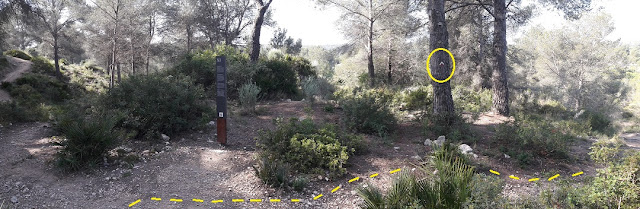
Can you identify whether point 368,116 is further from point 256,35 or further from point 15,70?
point 15,70

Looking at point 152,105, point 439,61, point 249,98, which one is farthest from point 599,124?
point 152,105

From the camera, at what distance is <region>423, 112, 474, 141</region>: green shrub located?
7.12 meters

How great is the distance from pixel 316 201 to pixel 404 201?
4.60 feet

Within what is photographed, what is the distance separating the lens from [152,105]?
22.4ft

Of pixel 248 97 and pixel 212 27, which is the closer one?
pixel 248 97

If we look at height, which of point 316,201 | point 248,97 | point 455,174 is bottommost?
point 316,201

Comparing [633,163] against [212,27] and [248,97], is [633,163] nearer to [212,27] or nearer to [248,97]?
[248,97]

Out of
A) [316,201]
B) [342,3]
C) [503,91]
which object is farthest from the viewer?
[342,3]

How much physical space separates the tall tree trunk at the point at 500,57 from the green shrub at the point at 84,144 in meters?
10.5

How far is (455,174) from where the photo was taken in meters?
4.10

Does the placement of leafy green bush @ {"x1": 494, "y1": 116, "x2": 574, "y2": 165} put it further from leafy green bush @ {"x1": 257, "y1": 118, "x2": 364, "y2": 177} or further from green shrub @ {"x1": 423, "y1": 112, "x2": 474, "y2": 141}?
leafy green bush @ {"x1": 257, "y1": 118, "x2": 364, "y2": 177}

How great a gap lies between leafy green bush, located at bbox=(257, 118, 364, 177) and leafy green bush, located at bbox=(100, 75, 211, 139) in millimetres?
2111

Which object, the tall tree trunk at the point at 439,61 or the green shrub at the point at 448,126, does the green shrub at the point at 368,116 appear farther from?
the tall tree trunk at the point at 439,61

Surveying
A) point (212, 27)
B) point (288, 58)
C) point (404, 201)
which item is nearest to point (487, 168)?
point (404, 201)
